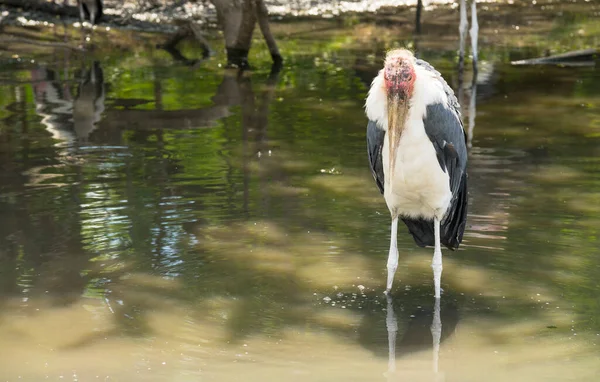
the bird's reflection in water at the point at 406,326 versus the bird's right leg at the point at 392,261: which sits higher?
the bird's right leg at the point at 392,261

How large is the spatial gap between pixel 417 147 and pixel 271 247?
4.39ft

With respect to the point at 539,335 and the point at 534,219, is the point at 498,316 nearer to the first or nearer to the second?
the point at 539,335

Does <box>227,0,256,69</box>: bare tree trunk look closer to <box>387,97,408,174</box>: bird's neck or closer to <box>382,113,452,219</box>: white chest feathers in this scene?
<box>382,113,452,219</box>: white chest feathers

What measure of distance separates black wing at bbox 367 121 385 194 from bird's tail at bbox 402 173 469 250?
0.29 m

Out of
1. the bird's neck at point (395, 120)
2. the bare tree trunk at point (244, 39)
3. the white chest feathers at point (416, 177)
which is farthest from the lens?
the bare tree trunk at point (244, 39)

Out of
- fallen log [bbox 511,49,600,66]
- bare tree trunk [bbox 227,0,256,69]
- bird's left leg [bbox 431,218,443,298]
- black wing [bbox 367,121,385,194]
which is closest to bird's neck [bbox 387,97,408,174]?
black wing [bbox 367,121,385,194]

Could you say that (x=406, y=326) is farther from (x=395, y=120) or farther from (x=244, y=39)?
(x=244, y=39)

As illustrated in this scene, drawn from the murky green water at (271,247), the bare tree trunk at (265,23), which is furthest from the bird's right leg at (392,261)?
the bare tree trunk at (265,23)

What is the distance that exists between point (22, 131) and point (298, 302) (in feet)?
14.7

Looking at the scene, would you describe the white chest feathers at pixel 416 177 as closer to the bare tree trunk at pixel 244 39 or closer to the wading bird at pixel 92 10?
the bare tree trunk at pixel 244 39

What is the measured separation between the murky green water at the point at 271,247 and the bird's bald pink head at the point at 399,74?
1.01 meters

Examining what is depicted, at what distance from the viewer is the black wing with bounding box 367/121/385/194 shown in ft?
14.6

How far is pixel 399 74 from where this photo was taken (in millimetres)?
4137

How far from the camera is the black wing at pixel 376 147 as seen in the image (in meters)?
4.46
